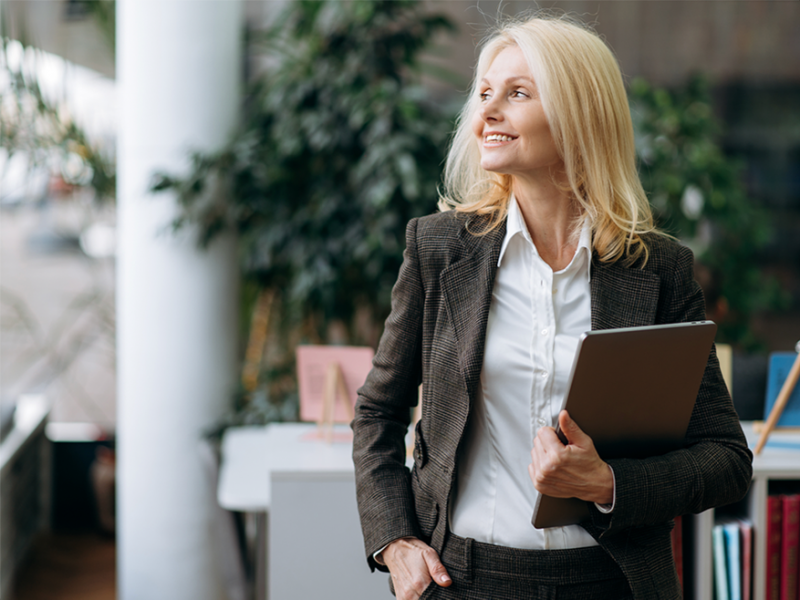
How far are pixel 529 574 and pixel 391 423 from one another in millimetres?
294

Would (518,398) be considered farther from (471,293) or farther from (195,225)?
(195,225)

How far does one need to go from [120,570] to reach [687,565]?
2.14 meters

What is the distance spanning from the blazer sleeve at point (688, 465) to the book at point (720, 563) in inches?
31.9

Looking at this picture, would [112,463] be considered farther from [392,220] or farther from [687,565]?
[687,565]

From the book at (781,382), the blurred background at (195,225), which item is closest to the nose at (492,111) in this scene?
the book at (781,382)

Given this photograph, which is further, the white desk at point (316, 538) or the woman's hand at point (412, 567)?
the white desk at point (316, 538)

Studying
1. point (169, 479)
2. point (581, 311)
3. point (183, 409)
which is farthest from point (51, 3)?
point (581, 311)

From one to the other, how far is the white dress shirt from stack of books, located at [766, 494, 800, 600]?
3.28 feet

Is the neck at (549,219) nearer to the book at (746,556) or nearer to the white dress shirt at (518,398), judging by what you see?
the white dress shirt at (518,398)

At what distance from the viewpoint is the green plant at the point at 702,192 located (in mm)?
3104

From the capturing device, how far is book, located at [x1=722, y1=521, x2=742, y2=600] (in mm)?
1768

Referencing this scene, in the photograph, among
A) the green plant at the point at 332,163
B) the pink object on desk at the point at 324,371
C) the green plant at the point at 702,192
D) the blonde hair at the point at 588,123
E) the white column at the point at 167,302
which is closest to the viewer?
the blonde hair at the point at 588,123

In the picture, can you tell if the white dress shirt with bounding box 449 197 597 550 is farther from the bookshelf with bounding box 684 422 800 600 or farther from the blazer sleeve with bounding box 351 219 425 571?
the bookshelf with bounding box 684 422 800 600

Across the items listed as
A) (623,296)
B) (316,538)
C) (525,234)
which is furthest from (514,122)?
(316,538)
